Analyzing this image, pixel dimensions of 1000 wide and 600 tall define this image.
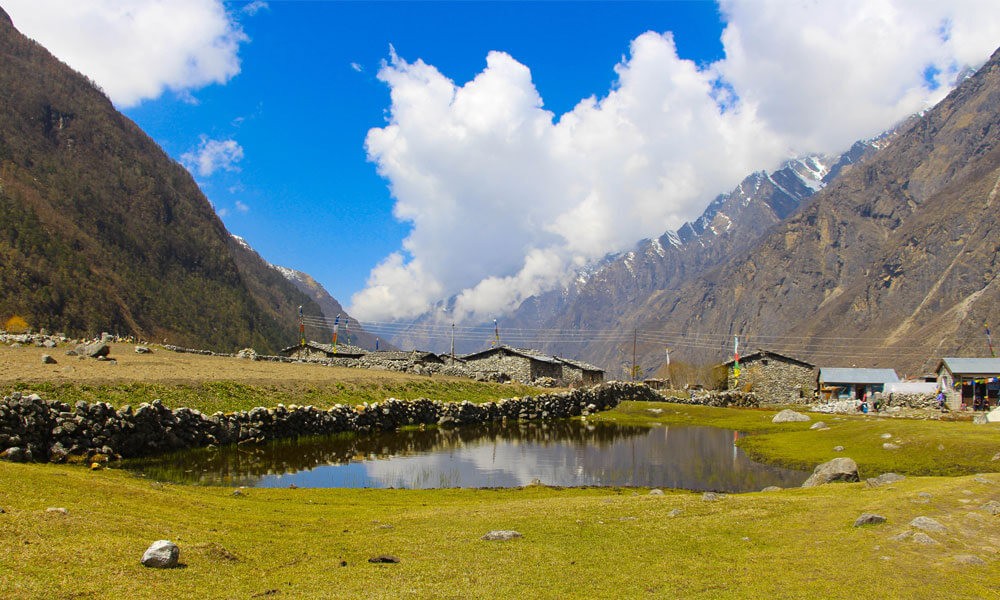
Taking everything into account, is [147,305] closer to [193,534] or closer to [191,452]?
[191,452]

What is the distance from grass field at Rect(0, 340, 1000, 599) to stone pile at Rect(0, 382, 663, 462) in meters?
3.03

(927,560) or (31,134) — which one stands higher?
(31,134)

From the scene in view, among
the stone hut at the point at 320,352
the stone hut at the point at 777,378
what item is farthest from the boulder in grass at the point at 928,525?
the stone hut at the point at 777,378

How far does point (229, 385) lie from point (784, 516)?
39104 millimetres

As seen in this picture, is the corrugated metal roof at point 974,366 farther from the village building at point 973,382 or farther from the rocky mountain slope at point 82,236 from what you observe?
the rocky mountain slope at point 82,236

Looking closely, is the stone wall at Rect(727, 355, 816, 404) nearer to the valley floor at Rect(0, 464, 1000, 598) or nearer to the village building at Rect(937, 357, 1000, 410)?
the village building at Rect(937, 357, 1000, 410)

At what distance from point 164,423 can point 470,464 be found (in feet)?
55.0

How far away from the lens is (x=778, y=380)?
116062 millimetres

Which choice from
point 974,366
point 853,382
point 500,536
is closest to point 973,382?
point 974,366

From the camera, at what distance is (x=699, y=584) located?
12.2 metres

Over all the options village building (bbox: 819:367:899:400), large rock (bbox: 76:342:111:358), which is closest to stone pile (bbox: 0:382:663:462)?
large rock (bbox: 76:342:111:358)

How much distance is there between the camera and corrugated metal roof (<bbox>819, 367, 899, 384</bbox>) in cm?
10488

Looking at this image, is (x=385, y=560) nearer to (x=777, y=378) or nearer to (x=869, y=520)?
(x=869, y=520)

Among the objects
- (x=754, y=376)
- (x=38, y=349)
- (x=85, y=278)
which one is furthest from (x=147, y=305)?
(x=754, y=376)
